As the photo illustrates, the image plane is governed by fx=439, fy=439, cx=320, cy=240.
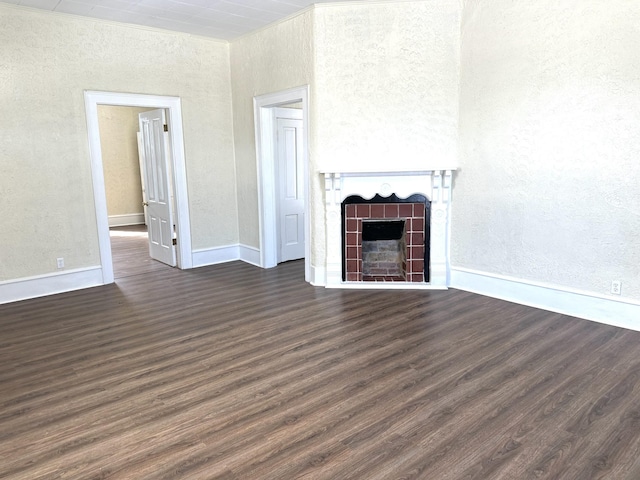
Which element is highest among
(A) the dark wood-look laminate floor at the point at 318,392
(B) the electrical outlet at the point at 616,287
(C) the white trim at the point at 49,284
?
(B) the electrical outlet at the point at 616,287

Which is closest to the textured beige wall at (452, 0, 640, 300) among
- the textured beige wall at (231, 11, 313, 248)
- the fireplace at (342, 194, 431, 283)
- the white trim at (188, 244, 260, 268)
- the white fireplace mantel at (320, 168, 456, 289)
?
the white fireplace mantel at (320, 168, 456, 289)

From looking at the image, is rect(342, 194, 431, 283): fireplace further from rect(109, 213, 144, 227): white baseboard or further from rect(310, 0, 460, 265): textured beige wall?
rect(109, 213, 144, 227): white baseboard

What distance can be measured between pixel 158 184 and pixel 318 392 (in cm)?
443

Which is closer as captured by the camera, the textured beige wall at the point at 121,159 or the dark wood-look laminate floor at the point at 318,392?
the dark wood-look laminate floor at the point at 318,392

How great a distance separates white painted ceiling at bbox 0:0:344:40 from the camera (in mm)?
4438

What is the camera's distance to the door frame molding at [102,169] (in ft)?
16.6

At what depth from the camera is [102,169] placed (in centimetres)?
520

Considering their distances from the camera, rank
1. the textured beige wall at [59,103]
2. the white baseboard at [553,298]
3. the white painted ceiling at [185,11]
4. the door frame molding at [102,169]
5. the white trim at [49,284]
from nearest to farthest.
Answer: the white baseboard at [553,298]
the white painted ceiling at [185,11]
the textured beige wall at [59,103]
the white trim at [49,284]
the door frame molding at [102,169]

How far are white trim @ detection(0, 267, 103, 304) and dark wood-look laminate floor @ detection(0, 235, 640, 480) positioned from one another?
25 cm

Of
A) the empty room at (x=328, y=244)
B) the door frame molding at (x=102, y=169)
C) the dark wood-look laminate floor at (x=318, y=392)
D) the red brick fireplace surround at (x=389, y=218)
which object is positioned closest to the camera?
the dark wood-look laminate floor at (x=318, y=392)

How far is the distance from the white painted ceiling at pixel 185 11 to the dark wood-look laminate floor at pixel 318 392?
121 inches

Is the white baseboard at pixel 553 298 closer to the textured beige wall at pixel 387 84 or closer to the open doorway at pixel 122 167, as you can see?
the textured beige wall at pixel 387 84

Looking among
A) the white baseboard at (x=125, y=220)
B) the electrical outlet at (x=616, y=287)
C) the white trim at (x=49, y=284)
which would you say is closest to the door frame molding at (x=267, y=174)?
the white trim at (x=49, y=284)

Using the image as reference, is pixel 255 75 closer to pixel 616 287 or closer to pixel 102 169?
pixel 102 169
